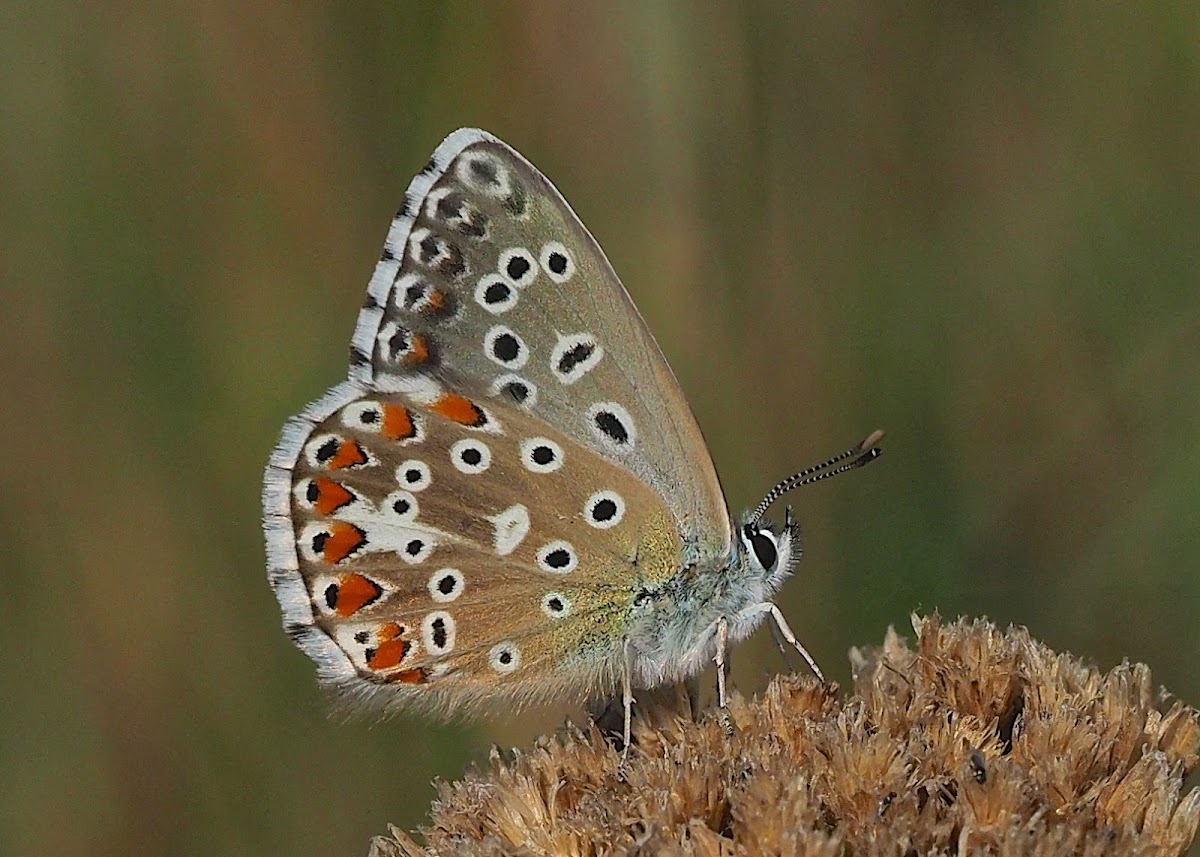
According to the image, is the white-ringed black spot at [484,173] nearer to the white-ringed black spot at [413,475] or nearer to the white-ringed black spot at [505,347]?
the white-ringed black spot at [505,347]

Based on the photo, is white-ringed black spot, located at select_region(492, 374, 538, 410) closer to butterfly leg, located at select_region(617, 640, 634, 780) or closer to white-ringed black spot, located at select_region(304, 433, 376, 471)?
white-ringed black spot, located at select_region(304, 433, 376, 471)

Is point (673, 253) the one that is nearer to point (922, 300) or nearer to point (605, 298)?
point (922, 300)

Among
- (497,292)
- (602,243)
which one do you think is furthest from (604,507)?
(602,243)

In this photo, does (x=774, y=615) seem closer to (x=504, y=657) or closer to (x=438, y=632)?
(x=504, y=657)

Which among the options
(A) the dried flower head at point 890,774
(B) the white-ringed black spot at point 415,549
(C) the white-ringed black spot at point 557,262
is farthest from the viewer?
(B) the white-ringed black spot at point 415,549

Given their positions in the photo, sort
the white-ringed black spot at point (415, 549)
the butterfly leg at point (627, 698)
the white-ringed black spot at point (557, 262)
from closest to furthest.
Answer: the butterfly leg at point (627, 698)
the white-ringed black spot at point (557, 262)
the white-ringed black spot at point (415, 549)

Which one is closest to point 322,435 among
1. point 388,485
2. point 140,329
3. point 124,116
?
point 388,485

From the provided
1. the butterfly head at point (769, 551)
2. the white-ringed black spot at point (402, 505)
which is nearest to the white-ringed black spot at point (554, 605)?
the white-ringed black spot at point (402, 505)
